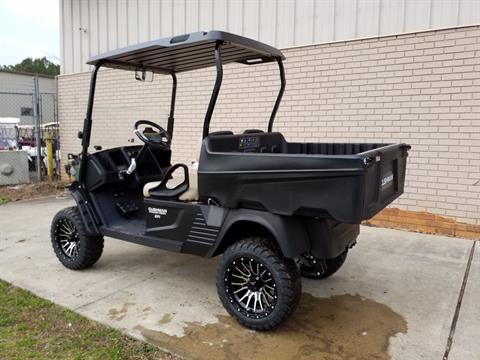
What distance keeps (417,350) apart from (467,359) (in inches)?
11.1

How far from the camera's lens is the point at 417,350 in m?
2.76

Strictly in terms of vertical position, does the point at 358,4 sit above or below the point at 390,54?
above

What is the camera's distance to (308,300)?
11.5 ft

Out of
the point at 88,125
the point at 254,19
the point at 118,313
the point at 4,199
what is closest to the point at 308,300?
the point at 118,313

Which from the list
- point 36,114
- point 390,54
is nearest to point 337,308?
point 390,54

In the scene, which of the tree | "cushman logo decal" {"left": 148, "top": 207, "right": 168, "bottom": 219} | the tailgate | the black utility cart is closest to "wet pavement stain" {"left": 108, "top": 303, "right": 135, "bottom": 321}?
the black utility cart

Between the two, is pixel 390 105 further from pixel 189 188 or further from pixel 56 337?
pixel 56 337

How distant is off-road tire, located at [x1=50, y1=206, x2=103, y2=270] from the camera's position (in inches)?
155

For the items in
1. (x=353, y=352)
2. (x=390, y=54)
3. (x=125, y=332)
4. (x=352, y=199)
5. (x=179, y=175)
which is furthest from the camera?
(x=390, y=54)

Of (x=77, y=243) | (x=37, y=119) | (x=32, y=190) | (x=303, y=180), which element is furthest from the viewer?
(x=37, y=119)

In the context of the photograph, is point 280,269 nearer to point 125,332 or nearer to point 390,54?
point 125,332

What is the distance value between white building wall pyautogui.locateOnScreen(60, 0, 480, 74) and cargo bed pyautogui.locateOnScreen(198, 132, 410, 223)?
2572mm

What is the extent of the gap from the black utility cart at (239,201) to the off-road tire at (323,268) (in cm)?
1

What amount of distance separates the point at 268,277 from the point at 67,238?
2213mm
